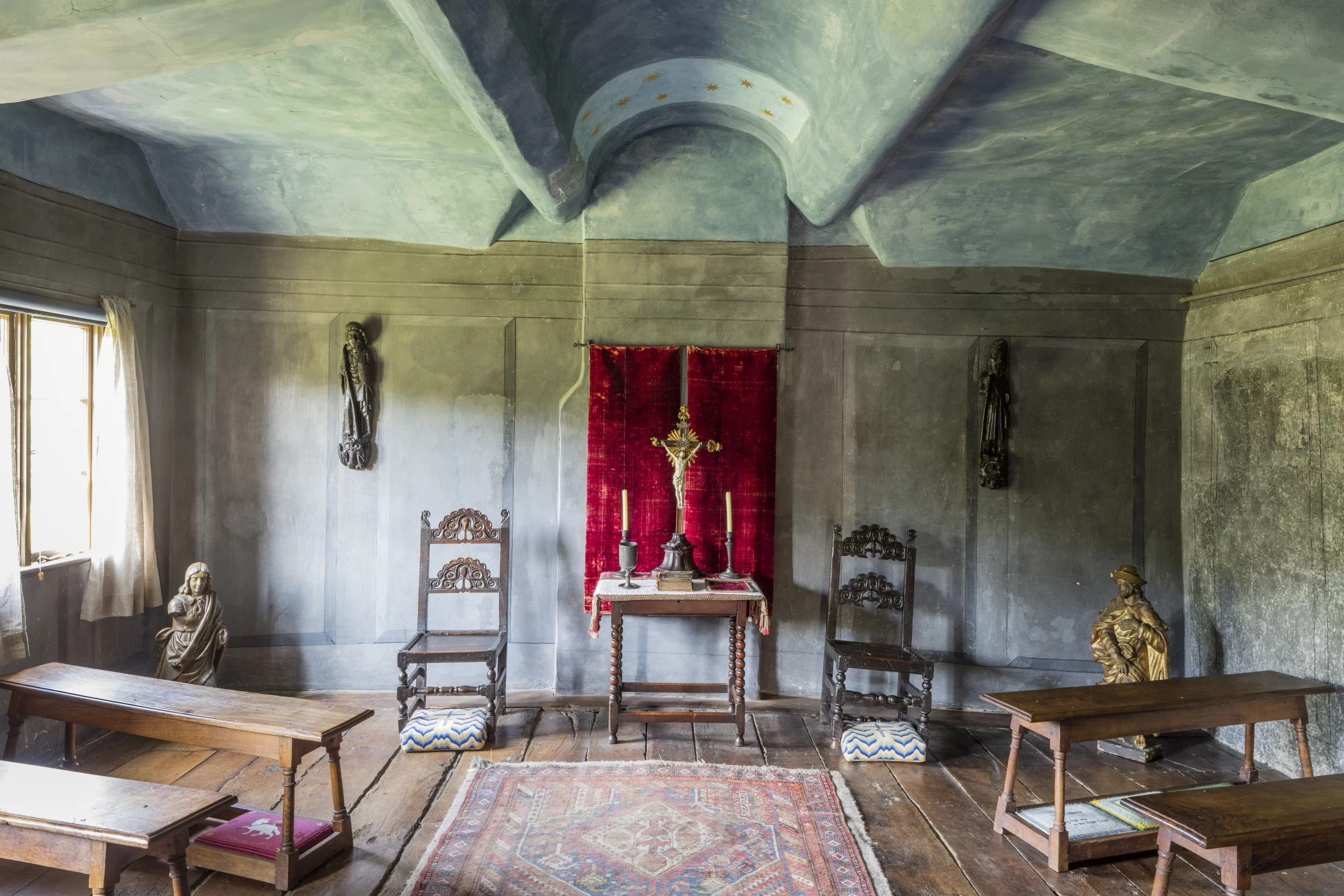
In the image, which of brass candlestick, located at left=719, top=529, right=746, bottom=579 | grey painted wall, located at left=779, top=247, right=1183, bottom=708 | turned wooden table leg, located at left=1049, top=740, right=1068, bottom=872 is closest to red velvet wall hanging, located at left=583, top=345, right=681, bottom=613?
brass candlestick, located at left=719, top=529, right=746, bottom=579

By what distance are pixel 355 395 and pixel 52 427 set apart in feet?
5.16

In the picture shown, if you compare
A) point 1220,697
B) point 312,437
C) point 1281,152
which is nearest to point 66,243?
point 312,437

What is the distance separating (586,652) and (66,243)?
3741 mm

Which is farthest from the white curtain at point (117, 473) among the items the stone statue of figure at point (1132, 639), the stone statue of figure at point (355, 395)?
the stone statue of figure at point (1132, 639)

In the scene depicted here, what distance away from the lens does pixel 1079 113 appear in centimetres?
365

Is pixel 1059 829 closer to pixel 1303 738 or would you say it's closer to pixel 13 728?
pixel 1303 738

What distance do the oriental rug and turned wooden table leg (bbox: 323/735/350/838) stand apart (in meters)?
0.37

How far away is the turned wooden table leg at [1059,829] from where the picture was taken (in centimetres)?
314

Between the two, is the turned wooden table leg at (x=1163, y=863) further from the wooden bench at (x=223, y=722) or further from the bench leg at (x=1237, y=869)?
the wooden bench at (x=223, y=722)

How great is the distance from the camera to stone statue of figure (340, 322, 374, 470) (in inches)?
197

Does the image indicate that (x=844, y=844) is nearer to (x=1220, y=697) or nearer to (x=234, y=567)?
A: (x=1220, y=697)

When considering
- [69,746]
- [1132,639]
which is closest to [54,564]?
[69,746]

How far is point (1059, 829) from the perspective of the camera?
3.15 m

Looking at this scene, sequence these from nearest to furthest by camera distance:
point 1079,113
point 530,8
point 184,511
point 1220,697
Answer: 1. point 530,8
2. point 1220,697
3. point 1079,113
4. point 184,511
